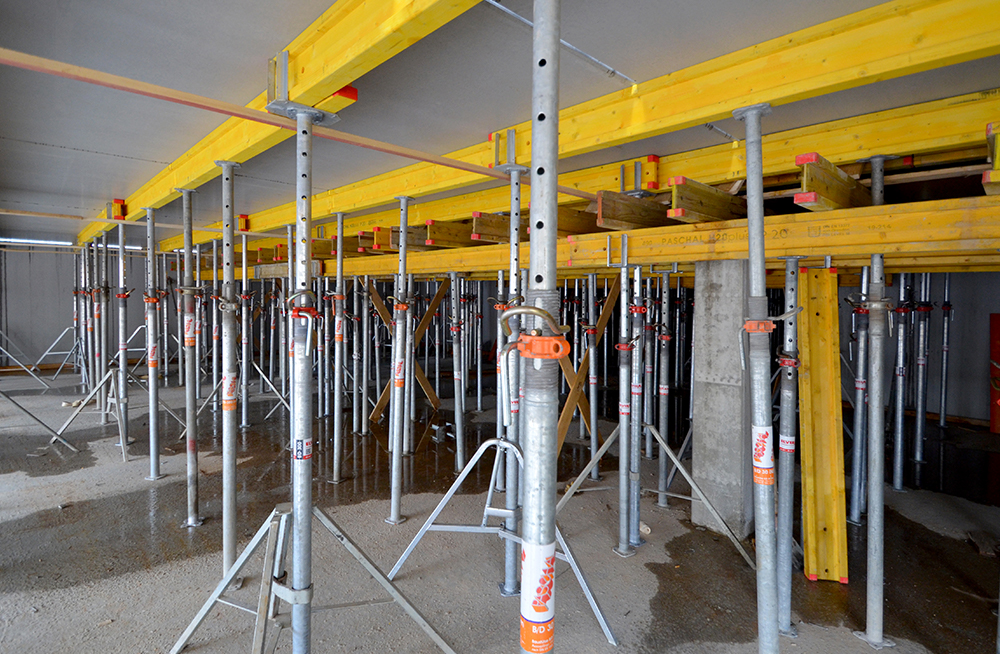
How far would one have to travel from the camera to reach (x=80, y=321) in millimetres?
12375

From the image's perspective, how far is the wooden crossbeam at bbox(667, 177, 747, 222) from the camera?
3.59m

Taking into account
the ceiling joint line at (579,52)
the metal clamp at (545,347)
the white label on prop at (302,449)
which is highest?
the ceiling joint line at (579,52)

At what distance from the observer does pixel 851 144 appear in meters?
3.68

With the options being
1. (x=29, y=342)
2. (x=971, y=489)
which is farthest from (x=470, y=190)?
(x=29, y=342)

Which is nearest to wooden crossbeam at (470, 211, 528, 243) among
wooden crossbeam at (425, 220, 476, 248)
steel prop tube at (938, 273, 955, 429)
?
wooden crossbeam at (425, 220, 476, 248)


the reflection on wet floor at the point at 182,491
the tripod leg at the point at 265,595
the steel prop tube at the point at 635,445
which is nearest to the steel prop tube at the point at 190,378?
the reflection on wet floor at the point at 182,491

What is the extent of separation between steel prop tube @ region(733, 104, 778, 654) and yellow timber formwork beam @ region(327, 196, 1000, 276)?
1309 millimetres

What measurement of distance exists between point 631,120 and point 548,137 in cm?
190

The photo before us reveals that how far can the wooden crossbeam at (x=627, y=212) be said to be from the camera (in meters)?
3.92

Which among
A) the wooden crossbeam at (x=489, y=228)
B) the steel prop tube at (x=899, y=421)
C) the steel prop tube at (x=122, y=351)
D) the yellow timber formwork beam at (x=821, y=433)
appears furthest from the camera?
the steel prop tube at (x=122, y=351)

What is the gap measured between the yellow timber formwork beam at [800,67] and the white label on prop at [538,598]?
252cm

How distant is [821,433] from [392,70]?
13.8 ft

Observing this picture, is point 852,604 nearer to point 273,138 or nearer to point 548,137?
point 548,137

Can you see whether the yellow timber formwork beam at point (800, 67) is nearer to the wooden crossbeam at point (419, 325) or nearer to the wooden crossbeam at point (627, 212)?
the wooden crossbeam at point (627, 212)
